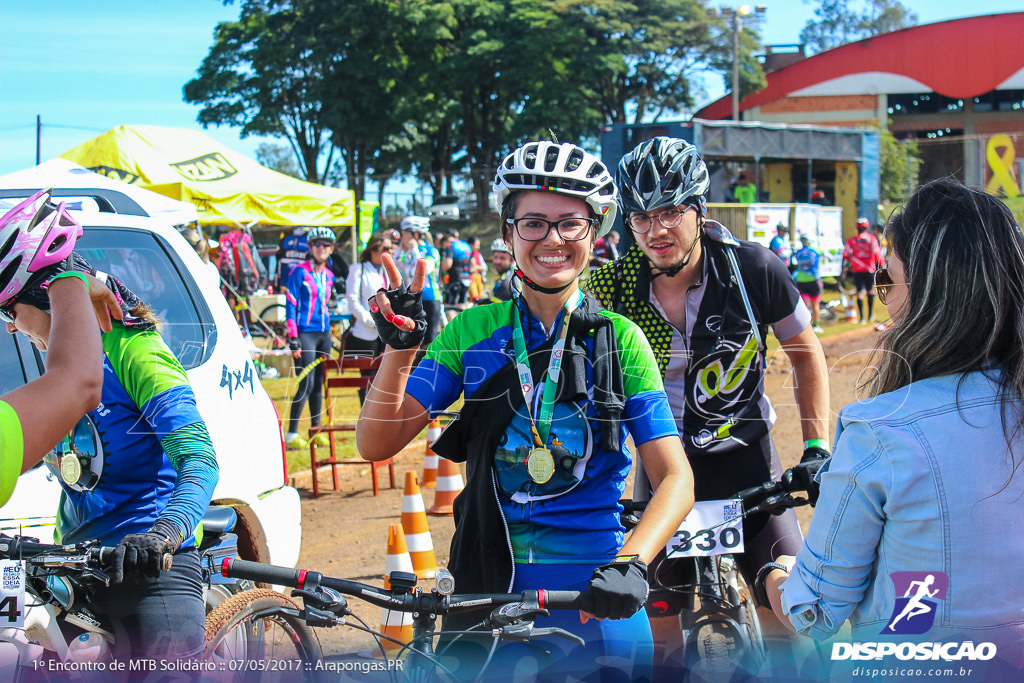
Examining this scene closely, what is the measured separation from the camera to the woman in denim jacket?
1616 millimetres

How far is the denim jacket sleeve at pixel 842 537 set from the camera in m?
1.66

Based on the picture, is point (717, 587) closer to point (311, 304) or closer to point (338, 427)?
point (338, 427)

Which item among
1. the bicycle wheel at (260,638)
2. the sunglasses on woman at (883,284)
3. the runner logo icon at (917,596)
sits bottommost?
the bicycle wheel at (260,638)

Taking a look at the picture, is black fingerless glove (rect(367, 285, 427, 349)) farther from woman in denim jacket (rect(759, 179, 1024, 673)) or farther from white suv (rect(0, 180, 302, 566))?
white suv (rect(0, 180, 302, 566))

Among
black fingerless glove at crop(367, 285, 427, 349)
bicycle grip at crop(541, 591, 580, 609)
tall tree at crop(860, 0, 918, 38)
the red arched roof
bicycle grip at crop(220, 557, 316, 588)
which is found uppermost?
tall tree at crop(860, 0, 918, 38)

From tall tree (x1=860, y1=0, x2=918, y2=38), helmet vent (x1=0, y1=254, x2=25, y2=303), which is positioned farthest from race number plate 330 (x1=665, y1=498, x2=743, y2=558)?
tall tree (x1=860, y1=0, x2=918, y2=38)

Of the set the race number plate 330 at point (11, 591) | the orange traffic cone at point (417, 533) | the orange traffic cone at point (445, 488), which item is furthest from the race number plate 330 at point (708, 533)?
the orange traffic cone at point (445, 488)

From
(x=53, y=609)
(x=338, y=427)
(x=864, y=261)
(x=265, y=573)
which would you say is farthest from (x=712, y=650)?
(x=864, y=261)

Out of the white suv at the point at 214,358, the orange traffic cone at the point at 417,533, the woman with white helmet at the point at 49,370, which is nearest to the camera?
the woman with white helmet at the point at 49,370

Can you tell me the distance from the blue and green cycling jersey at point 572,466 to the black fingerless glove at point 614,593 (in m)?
0.38

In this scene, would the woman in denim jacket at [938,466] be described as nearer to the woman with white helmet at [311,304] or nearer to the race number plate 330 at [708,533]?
the race number plate 330 at [708,533]

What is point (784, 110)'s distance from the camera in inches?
1703

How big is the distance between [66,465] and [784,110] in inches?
1753

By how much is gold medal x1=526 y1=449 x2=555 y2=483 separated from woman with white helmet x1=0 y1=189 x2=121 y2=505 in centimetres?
102
